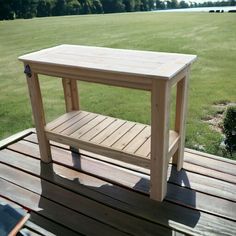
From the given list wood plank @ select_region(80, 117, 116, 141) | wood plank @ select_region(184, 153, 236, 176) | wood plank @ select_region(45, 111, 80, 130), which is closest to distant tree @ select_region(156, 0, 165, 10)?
wood plank @ select_region(45, 111, 80, 130)

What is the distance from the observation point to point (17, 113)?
407cm

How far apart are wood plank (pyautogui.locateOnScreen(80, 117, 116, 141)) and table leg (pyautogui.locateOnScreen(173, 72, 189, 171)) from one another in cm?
64

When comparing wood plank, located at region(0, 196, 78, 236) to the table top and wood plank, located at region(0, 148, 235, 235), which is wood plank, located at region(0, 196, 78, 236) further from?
→ the table top

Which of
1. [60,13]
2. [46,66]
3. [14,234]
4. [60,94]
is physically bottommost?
[60,13]

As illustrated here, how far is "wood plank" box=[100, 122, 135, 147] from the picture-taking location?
2.33m

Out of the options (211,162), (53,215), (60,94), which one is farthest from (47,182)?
(60,94)

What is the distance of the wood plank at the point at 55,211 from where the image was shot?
6.31 feet

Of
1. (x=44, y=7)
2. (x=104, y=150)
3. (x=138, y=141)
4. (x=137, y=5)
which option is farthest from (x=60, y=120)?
(x=137, y=5)

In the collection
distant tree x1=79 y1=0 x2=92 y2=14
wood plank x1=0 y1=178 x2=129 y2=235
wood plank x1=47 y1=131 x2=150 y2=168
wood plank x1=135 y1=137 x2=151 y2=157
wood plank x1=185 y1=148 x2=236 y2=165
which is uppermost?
wood plank x1=135 y1=137 x2=151 y2=157

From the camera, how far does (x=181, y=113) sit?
2.26 m

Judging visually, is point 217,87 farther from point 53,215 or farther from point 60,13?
point 60,13

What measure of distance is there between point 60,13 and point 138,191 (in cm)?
4138

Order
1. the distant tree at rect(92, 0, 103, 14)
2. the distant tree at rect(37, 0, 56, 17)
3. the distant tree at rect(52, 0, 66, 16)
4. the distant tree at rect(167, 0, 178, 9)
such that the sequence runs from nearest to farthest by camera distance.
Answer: the distant tree at rect(37, 0, 56, 17), the distant tree at rect(52, 0, 66, 16), the distant tree at rect(92, 0, 103, 14), the distant tree at rect(167, 0, 178, 9)

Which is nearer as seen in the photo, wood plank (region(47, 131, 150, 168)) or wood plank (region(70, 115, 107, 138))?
wood plank (region(47, 131, 150, 168))
